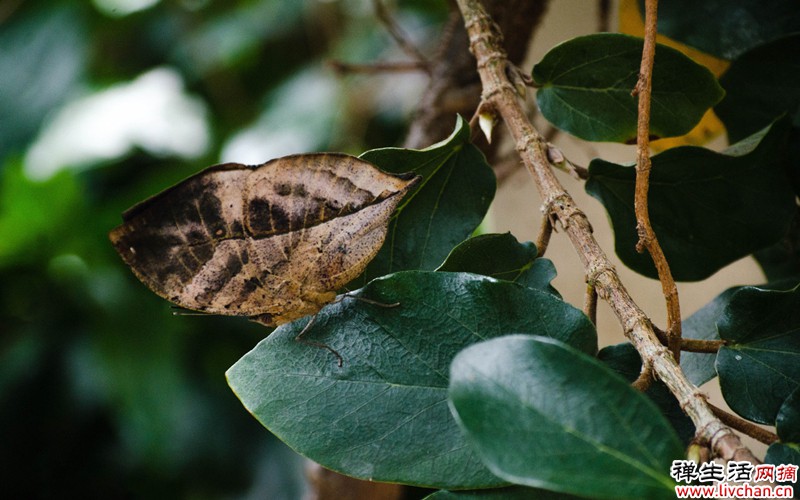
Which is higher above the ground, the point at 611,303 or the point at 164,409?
the point at 611,303

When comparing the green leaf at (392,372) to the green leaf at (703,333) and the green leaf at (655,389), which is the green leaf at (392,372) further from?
the green leaf at (703,333)

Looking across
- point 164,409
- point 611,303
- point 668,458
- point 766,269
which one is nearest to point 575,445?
point 668,458

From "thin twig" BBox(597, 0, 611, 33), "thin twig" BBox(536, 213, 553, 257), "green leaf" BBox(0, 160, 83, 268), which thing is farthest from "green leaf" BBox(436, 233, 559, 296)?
"green leaf" BBox(0, 160, 83, 268)

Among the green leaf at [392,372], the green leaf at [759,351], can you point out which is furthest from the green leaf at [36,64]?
the green leaf at [759,351]

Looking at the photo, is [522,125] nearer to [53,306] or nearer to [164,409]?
[164,409]

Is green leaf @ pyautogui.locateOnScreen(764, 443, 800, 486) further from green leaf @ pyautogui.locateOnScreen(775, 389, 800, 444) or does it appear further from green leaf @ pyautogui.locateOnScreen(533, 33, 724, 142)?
green leaf @ pyautogui.locateOnScreen(533, 33, 724, 142)
